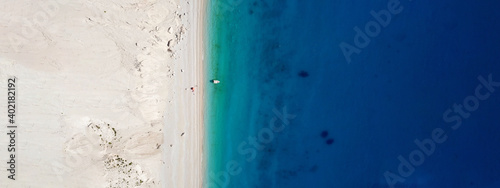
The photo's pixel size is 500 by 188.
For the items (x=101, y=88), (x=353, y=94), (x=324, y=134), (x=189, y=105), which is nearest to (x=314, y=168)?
(x=324, y=134)

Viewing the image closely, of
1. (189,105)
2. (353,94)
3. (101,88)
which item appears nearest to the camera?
(101,88)

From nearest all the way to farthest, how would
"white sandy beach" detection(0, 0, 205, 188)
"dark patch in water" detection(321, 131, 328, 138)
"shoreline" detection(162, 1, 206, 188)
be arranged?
"white sandy beach" detection(0, 0, 205, 188) → "shoreline" detection(162, 1, 206, 188) → "dark patch in water" detection(321, 131, 328, 138)

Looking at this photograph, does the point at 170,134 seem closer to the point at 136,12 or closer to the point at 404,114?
the point at 136,12

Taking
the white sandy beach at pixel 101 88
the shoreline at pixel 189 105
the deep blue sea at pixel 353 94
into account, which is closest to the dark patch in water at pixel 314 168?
the deep blue sea at pixel 353 94

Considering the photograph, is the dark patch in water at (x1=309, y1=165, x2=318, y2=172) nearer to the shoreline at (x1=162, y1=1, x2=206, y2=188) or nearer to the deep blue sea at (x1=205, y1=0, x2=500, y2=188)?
the deep blue sea at (x1=205, y1=0, x2=500, y2=188)

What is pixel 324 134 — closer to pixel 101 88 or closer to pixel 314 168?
pixel 314 168

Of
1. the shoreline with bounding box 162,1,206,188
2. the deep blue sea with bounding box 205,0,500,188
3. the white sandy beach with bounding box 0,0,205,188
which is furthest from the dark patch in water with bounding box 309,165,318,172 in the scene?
the white sandy beach with bounding box 0,0,205,188

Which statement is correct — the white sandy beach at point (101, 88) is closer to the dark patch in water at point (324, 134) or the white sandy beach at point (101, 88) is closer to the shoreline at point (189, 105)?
the shoreline at point (189, 105)
